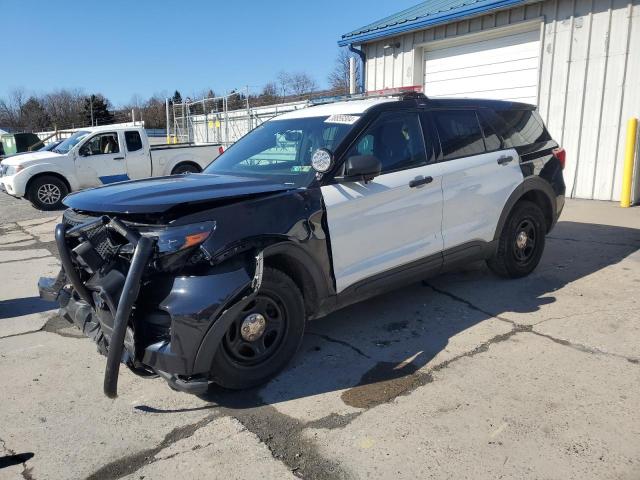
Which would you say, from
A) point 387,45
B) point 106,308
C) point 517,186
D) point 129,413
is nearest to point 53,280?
point 106,308

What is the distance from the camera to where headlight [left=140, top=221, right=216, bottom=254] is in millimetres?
2861

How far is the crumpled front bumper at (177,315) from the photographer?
9.27ft

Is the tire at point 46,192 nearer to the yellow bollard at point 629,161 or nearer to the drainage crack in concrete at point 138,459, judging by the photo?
the drainage crack in concrete at point 138,459

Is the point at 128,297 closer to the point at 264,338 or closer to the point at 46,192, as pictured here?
the point at 264,338

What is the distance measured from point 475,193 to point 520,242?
38.9 inches

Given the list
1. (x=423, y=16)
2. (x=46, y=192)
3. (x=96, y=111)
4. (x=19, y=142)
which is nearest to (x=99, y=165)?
(x=46, y=192)

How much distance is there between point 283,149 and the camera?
4234mm

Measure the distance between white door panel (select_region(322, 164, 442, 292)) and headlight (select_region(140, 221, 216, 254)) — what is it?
3.14ft

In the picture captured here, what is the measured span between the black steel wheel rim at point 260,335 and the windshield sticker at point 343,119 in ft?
4.96

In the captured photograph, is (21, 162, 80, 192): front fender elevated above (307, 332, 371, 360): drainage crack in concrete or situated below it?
above

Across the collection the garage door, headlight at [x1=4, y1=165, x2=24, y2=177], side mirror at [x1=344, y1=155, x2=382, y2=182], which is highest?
the garage door

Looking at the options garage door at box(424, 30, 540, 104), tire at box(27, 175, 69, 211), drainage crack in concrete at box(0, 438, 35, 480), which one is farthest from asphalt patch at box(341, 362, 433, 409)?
tire at box(27, 175, 69, 211)

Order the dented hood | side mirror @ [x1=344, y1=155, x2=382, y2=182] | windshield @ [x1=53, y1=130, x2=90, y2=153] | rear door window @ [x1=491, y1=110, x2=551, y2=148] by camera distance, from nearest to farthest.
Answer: the dented hood < side mirror @ [x1=344, y1=155, x2=382, y2=182] < rear door window @ [x1=491, y1=110, x2=551, y2=148] < windshield @ [x1=53, y1=130, x2=90, y2=153]

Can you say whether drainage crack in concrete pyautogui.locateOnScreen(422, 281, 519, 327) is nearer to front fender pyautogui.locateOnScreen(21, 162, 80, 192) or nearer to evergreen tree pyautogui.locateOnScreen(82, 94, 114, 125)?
front fender pyautogui.locateOnScreen(21, 162, 80, 192)
